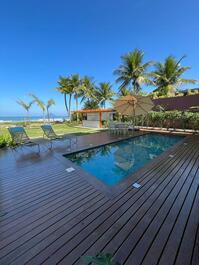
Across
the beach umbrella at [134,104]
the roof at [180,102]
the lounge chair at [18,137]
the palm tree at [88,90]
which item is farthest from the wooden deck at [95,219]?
the palm tree at [88,90]

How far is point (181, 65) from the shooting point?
56.2ft

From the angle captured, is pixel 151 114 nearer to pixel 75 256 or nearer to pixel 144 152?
pixel 144 152

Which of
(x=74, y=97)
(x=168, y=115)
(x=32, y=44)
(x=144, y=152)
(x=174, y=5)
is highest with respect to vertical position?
(x=32, y=44)

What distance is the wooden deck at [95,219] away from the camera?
5.43ft

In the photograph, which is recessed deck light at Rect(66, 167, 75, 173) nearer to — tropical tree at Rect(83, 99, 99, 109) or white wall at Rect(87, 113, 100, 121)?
white wall at Rect(87, 113, 100, 121)

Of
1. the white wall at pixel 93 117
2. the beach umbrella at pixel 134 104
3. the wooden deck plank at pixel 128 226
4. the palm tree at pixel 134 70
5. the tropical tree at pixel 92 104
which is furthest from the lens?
the tropical tree at pixel 92 104

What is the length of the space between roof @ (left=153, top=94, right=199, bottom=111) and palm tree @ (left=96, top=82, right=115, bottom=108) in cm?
1152

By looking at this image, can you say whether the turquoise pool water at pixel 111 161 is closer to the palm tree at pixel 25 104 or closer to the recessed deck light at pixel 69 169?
the recessed deck light at pixel 69 169

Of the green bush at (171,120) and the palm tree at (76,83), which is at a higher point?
the palm tree at (76,83)

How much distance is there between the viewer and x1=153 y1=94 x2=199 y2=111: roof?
1261cm

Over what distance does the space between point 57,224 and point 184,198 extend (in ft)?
7.40

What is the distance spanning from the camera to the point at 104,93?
82.2 feet

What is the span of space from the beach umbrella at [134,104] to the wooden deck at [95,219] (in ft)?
19.6

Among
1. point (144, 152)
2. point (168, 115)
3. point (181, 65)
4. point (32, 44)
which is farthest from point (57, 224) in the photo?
point (181, 65)
